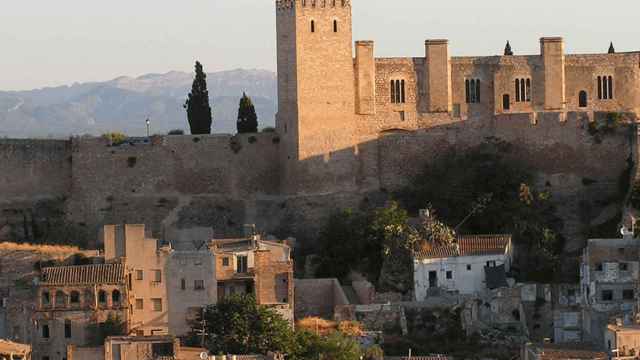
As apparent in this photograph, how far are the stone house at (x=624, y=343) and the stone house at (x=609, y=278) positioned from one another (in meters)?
3.84

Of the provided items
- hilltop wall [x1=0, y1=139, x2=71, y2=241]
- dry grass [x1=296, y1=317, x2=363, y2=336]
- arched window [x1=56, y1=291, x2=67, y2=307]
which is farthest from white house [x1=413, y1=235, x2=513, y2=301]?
hilltop wall [x1=0, y1=139, x2=71, y2=241]

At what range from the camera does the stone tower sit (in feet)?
185

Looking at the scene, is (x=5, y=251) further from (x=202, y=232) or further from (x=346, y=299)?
(x=346, y=299)

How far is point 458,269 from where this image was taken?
51.4m

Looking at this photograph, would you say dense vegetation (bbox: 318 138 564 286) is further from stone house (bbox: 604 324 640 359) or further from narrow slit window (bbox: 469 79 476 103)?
stone house (bbox: 604 324 640 359)

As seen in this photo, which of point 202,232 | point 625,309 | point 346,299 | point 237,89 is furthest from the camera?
point 237,89

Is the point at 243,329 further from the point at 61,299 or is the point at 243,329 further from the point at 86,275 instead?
the point at 61,299

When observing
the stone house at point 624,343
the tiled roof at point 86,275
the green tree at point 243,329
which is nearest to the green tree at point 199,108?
the tiled roof at point 86,275

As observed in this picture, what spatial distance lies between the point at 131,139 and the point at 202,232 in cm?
461

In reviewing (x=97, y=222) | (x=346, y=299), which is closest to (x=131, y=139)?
(x=97, y=222)

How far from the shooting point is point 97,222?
2261 inches

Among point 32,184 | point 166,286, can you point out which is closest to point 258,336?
point 166,286

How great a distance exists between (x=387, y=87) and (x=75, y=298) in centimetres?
1315

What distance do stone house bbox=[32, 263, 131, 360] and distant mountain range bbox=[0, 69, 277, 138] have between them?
84.2 metres
